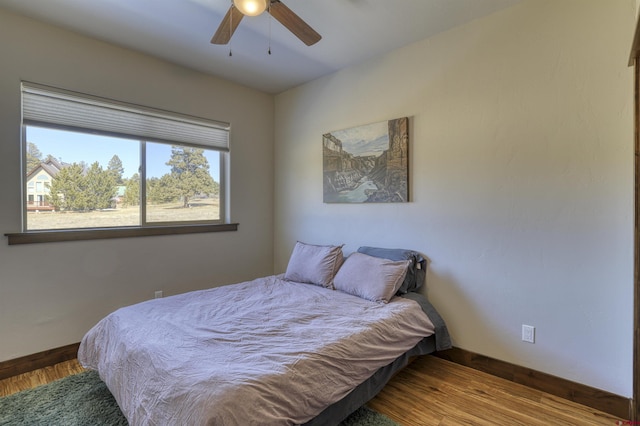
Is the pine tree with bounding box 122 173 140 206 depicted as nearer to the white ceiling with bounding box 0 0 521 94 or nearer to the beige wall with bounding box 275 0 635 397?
the white ceiling with bounding box 0 0 521 94

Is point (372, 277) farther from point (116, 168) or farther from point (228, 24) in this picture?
point (116, 168)

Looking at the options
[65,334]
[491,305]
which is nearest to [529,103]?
[491,305]

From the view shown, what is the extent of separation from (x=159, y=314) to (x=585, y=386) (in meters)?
2.75

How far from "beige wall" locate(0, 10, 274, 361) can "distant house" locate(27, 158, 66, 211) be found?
0.33 feet

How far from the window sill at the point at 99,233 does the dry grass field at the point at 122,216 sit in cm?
9

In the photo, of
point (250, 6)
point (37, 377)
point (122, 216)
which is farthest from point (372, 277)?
point (37, 377)

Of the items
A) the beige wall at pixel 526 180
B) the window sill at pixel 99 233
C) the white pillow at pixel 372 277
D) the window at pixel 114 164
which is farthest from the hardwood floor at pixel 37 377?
the beige wall at pixel 526 180

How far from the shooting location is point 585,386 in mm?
1902

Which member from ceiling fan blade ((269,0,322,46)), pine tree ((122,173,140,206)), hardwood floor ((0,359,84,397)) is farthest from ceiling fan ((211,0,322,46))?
hardwood floor ((0,359,84,397))

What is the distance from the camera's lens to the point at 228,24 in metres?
1.79

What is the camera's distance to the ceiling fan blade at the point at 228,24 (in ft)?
5.72

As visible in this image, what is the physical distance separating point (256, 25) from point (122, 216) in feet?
6.75

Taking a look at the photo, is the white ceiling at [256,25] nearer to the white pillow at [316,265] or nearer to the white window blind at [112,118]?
the white window blind at [112,118]

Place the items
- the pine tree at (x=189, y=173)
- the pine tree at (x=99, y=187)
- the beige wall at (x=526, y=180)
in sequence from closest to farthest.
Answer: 1. the beige wall at (x=526, y=180)
2. the pine tree at (x=99, y=187)
3. the pine tree at (x=189, y=173)
